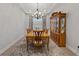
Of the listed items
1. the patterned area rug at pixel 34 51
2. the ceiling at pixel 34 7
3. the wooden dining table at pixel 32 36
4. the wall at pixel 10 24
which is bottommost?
the patterned area rug at pixel 34 51

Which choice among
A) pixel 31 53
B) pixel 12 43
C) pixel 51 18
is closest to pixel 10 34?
pixel 12 43

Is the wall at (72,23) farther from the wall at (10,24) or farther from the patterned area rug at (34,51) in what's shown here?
the wall at (10,24)

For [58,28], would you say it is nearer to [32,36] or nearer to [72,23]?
[72,23]

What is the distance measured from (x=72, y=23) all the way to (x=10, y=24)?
95cm

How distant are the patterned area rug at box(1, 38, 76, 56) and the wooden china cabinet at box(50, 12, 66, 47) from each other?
93 millimetres

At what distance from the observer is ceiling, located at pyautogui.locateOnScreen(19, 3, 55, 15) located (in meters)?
1.95

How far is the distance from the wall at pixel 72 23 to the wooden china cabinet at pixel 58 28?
6 cm

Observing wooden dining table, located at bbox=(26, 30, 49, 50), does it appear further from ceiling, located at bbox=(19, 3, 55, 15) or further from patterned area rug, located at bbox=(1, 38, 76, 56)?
ceiling, located at bbox=(19, 3, 55, 15)

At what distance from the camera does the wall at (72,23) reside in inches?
76.2

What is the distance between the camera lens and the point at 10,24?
1.95 metres

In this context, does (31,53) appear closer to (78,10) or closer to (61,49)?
(61,49)

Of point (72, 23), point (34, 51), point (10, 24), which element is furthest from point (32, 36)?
point (72, 23)

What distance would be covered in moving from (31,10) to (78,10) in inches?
28.2

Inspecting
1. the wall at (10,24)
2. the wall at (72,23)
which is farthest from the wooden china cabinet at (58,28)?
the wall at (10,24)
